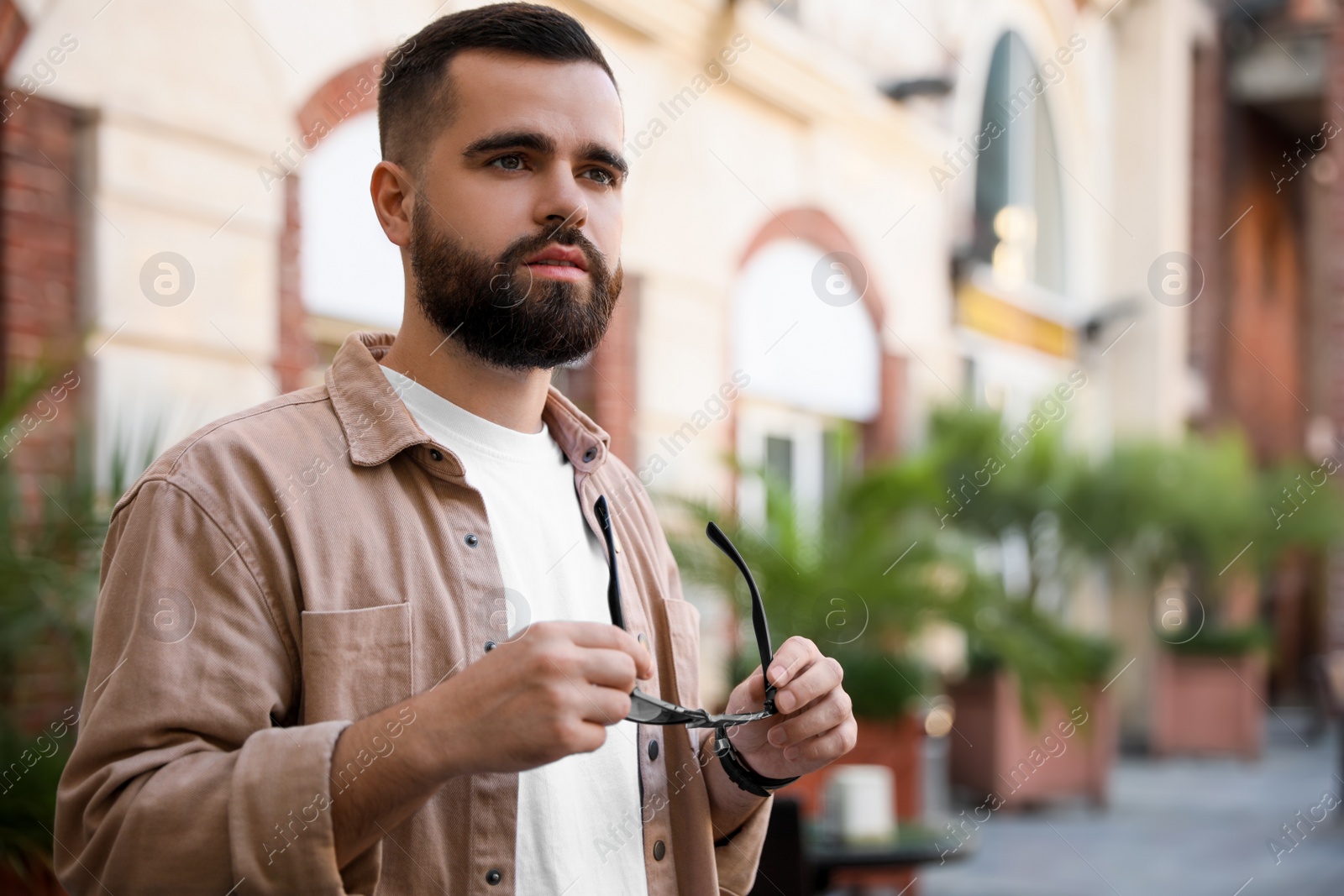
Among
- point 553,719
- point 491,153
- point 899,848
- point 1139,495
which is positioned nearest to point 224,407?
point 899,848

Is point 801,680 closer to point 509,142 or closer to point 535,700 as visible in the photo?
point 535,700

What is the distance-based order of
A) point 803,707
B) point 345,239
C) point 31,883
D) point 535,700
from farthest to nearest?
point 345,239 → point 31,883 → point 803,707 → point 535,700

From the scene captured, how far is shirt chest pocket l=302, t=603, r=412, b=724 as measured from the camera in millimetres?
1383

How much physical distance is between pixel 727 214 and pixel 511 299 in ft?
19.3

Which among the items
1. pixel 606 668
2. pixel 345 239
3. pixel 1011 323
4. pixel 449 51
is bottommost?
pixel 606 668

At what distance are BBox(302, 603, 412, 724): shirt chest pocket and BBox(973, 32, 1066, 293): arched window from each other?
9721mm

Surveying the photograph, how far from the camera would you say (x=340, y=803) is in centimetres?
125

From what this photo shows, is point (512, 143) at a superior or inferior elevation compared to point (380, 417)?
superior

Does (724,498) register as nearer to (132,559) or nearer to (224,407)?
(224,407)

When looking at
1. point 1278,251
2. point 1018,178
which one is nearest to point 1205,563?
point 1018,178

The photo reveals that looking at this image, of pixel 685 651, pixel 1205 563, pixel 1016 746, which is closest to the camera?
pixel 685 651

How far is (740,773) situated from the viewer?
167cm

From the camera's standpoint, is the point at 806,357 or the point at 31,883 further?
the point at 806,357

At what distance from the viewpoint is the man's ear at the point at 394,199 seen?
165 centimetres
